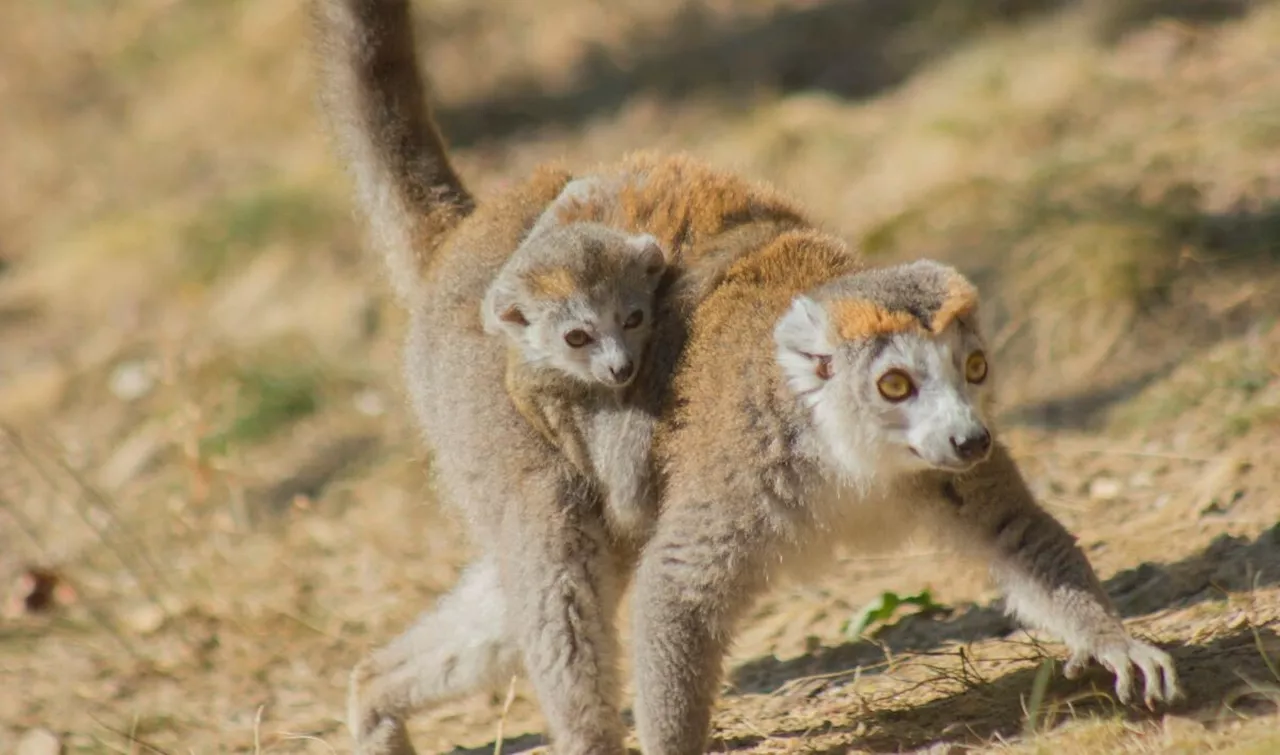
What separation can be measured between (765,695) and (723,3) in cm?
954

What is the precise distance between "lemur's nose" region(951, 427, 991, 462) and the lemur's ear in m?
0.57

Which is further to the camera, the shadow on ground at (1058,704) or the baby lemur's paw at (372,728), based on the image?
the baby lemur's paw at (372,728)

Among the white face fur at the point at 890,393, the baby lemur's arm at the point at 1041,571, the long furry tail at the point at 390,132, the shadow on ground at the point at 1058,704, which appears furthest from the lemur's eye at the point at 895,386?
A: the long furry tail at the point at 390,132

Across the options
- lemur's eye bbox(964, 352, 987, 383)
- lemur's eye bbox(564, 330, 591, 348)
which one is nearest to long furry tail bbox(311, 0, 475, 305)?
lemur's eye bbox(564, 330, 591, 348)

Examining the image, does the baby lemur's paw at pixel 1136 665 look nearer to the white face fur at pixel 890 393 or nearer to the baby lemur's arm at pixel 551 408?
the white face fur at pixel 890 393

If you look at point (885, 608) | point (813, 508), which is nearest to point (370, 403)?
point (885, 608)

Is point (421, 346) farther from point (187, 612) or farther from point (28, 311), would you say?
point (28, 311)

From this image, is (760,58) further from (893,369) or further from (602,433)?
(893,369)

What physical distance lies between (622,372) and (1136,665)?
1.96 m

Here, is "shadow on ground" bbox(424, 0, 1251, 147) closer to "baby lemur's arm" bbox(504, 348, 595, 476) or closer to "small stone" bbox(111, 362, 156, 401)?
"small stone" bbox(111, 362, 156, 401)

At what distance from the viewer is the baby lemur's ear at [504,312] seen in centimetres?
582

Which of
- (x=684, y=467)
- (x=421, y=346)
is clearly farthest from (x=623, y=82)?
(x=684, y=467)

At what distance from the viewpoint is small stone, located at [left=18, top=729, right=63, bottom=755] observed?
22.1ft

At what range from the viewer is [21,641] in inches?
321
